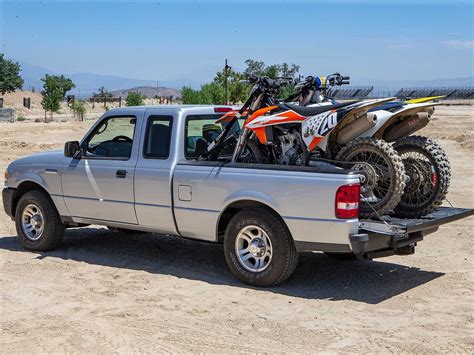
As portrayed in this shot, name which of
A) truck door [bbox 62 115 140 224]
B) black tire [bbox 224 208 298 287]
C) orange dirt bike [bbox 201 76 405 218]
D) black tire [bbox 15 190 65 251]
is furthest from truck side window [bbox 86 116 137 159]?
black tire [bbox 224 208 298 287]

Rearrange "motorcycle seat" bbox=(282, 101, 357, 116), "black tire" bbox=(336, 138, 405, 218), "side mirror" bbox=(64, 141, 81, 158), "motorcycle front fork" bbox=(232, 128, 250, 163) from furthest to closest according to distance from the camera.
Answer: "side mirror" bbox=(64, 141, 81, 158), "motorcycle front fork" bbox=(232, 128, 250, 163), "motorcycle seat" bbox=(282, 101, 357, 116), "black tire" bbox=(336, 138, 405, 218)

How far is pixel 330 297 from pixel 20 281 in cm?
340

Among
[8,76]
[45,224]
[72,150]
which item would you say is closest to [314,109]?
[72,150]

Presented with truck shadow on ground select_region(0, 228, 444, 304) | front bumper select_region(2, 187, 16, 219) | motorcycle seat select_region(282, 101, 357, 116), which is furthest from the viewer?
front bumper select_region(2, 187, 16, 219)

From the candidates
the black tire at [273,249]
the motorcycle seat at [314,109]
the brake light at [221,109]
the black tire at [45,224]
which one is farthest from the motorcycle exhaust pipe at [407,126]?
the black tire at [45,224]

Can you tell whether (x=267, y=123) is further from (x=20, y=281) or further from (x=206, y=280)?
(x=20, y=281)

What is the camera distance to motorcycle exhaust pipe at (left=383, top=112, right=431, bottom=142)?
7.69 meters

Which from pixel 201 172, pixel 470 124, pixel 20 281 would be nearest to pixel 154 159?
pixel 201 172

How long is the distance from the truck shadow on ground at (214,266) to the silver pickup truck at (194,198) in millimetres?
325

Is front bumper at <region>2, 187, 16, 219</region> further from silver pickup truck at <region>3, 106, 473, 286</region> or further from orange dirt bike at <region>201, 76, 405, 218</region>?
orange dirt bike at <region>201, 76, 405, 218</region>

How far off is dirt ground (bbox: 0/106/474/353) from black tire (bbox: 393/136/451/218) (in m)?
0.83

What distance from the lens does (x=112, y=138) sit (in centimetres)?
900

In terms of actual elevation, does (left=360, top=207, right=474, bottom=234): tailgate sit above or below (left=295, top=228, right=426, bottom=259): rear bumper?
above

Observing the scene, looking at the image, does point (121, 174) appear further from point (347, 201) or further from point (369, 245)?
point (369, 245)
